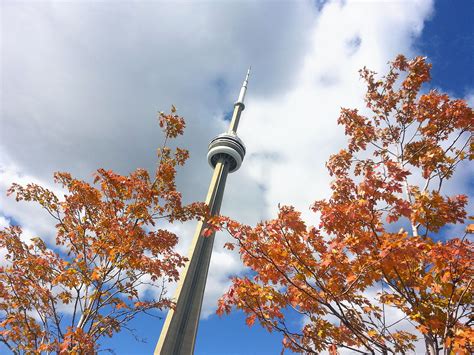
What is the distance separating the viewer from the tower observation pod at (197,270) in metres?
36.7

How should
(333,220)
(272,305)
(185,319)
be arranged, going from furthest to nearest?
(185,319), (272,305), (333,220)

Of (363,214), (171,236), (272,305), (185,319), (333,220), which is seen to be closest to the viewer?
(363,214)

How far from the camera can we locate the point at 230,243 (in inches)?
204

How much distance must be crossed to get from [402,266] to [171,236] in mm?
5486

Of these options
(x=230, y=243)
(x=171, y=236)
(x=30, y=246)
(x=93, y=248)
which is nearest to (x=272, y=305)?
(x=230, y=243)

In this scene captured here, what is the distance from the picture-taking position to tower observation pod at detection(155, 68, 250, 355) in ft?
120

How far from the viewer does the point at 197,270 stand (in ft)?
146

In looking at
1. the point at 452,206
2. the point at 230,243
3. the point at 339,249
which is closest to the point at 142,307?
the point at 230,243

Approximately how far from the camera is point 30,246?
6680 mm

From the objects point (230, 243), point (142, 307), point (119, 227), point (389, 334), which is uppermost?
point (119, 227)

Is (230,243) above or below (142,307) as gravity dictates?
above

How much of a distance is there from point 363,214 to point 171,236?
514 centimetres

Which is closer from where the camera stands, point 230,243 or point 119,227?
point 230,243

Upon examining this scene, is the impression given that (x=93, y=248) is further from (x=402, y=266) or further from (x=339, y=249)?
(x=402, y=266)
